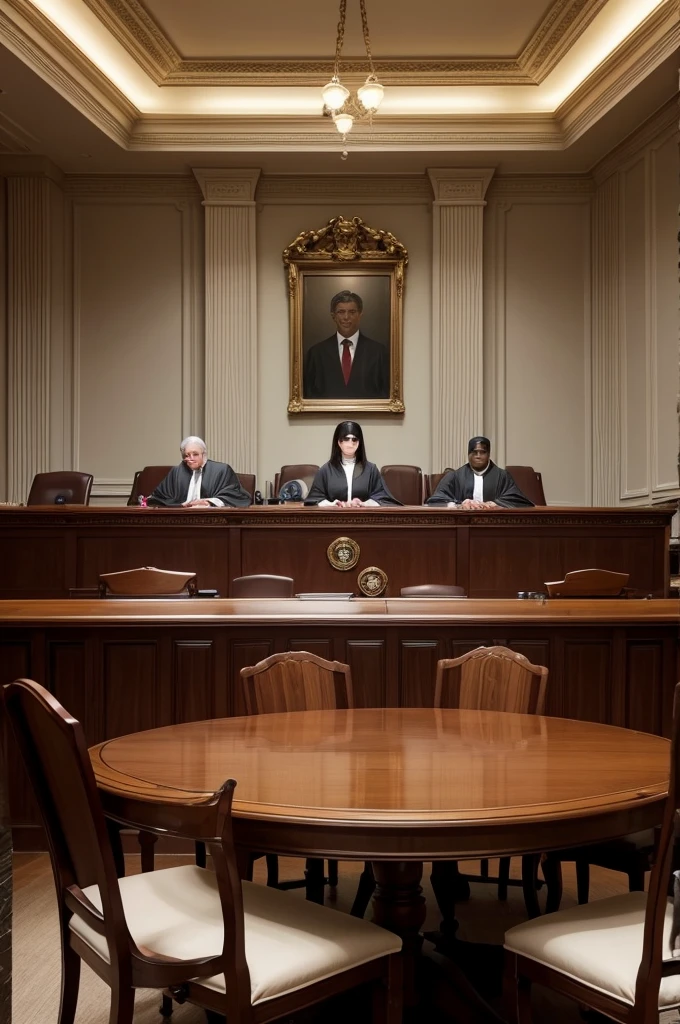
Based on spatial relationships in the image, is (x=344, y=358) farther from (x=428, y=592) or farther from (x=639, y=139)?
(x=428, y=592)

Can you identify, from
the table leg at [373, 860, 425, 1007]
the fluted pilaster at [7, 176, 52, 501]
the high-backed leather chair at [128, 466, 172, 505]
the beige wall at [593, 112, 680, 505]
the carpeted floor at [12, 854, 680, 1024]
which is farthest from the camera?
the fluted pilaster at [7, 176, 52, 501]

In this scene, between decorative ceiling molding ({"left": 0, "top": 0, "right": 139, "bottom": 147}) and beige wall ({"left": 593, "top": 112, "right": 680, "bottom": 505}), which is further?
beige wall ({"left": 593, "top": 112, "right": 680, "bottom": 505})

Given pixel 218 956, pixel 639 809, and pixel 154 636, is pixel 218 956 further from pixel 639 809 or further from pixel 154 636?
pixel 154 636

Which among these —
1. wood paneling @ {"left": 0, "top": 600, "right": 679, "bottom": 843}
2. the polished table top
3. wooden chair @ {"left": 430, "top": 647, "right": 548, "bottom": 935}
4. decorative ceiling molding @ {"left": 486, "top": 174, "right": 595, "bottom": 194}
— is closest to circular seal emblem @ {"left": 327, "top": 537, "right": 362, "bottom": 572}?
wood paneling @ {"left": 0, "top": 600, "right": 679, "bottom": 843}

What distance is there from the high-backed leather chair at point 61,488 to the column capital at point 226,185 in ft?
11.4

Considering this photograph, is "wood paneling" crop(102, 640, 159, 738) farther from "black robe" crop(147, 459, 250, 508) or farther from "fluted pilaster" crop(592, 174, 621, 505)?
"fluted pilaster" crop(592, 174, 621, 505)

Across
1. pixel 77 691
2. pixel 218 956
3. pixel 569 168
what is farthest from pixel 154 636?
pixel 569 168

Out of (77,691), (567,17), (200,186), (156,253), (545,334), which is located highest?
(567,17)

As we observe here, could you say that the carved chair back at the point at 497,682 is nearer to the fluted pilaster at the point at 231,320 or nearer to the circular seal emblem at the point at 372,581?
the circular seal emblem at the point at 372,581

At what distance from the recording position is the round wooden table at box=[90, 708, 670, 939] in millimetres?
1719

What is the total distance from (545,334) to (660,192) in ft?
6.39

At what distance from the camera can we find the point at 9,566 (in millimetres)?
6441

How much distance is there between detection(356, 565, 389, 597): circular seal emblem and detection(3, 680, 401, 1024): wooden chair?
13.9ft

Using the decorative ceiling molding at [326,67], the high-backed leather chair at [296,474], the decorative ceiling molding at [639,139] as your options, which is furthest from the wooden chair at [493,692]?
the decorative ceiling molding at [326,67]
